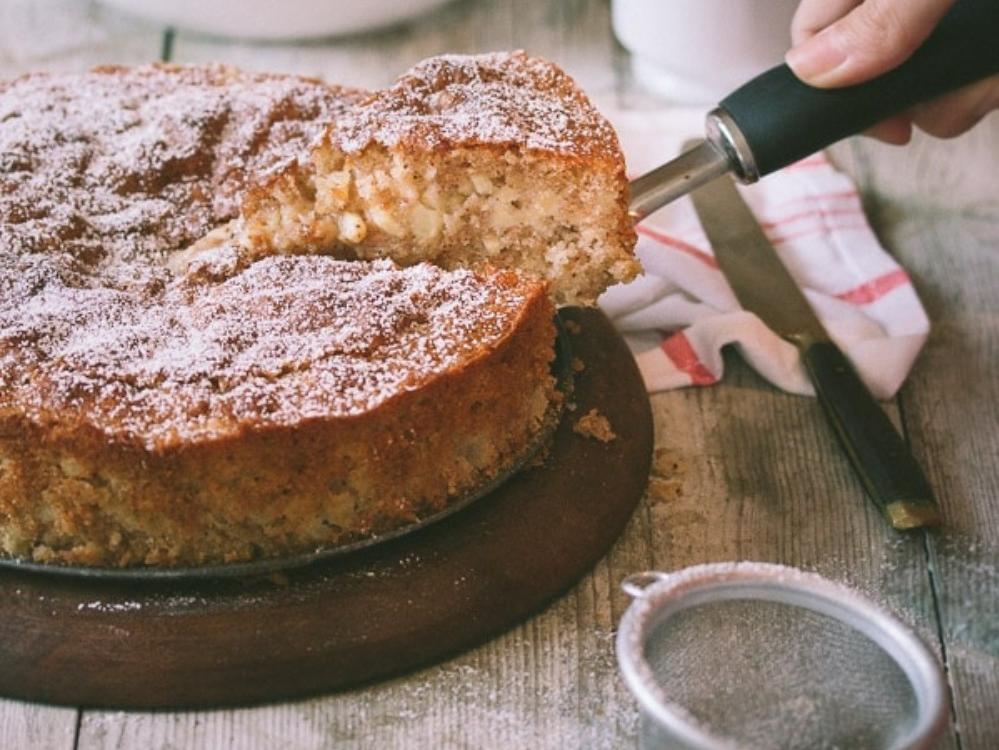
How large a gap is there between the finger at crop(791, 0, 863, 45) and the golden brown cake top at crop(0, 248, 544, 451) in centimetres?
76

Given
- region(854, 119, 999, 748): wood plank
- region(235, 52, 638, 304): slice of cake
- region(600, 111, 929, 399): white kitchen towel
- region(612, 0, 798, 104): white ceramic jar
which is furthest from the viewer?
region(612, 0, 798, 104): white ceramic jar

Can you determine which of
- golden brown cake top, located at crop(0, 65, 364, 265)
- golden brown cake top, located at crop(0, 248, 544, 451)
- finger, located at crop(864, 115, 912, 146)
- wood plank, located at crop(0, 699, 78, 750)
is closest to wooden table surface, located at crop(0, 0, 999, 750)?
wood plank, located at crop(0, 699, 78, 750)

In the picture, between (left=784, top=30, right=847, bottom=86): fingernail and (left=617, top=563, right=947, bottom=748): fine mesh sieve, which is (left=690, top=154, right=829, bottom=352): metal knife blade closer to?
(left=784, top=30, right=847, bottom=86): fingernail

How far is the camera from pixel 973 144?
2713mm

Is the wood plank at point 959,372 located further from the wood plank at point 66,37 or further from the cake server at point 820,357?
the wood plank at point 66,37

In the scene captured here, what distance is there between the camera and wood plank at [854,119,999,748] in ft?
5.49

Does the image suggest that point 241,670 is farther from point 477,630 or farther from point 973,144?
point 973,144

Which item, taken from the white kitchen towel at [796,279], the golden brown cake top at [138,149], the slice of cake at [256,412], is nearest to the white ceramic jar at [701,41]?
the white kitchen towel at [796,279]

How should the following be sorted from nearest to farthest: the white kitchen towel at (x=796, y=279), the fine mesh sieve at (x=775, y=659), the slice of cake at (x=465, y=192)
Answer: the fine mesh sieve at (x=775, y=659) → the slice of cake at (x=465, y=192) → the white kitchen towel at (x=796, y=279)

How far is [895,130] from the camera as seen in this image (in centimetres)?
229

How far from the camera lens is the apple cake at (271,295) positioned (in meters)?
1.52

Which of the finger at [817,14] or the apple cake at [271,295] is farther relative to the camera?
the finger at [817,14]

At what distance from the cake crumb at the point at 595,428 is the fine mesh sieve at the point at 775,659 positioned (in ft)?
1.19

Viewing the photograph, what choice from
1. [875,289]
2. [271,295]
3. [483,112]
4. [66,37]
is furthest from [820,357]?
[66,37]
